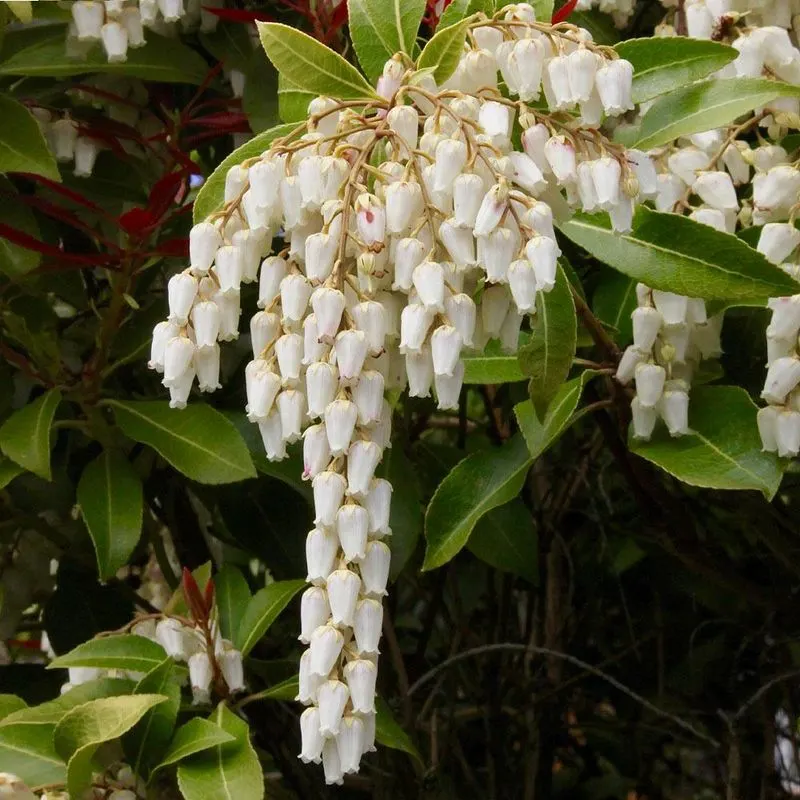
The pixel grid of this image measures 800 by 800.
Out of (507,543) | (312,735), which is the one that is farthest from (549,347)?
(507,543)

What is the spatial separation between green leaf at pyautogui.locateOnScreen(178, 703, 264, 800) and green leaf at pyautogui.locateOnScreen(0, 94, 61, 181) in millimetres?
637

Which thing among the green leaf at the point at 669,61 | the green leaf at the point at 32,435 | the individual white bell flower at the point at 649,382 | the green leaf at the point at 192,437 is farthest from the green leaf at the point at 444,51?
the green leaf at the point at 32,435

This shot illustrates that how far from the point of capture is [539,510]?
181cm

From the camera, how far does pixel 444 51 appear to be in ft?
3.26

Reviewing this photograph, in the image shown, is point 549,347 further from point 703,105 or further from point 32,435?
point 32,435

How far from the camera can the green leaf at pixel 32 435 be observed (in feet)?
4.24

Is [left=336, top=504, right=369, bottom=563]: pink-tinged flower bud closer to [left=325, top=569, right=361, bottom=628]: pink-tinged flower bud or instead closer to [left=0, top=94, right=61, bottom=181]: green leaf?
[left=325, top=569, right=361, bottom=628]: pink-tinged flower bud

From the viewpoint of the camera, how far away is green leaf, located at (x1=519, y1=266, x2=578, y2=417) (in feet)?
3.32

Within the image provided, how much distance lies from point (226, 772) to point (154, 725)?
0.09 meters

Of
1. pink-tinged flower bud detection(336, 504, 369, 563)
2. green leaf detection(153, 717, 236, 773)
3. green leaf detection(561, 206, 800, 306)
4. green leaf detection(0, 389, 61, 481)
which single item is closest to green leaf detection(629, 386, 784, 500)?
green leaf detection(561, 206, 800, 306)

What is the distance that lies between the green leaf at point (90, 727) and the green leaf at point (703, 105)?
0.70 m

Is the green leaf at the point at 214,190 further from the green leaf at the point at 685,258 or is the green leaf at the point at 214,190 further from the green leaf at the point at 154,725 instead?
the green leaf at the point at 154,725

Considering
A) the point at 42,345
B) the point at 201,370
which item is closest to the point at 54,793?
the point at 201,370

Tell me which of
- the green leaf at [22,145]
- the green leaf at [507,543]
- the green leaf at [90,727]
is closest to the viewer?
the green leaf at [90,727]
